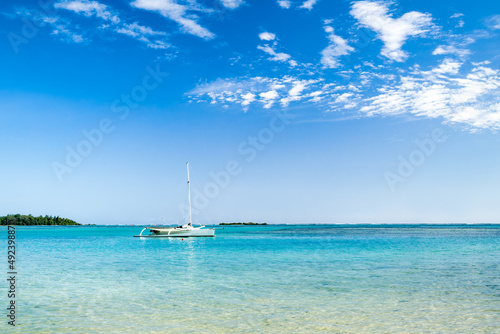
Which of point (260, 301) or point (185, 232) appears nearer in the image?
point (260, 301)

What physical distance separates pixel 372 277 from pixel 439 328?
11091mm

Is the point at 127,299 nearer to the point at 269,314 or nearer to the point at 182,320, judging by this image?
the point at 182,320

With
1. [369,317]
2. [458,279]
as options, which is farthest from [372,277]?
[369,317]

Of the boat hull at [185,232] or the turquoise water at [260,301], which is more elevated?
the turquoise water at [260,301]

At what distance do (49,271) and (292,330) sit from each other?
71.6ft

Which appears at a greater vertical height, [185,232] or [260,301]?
[260,301]

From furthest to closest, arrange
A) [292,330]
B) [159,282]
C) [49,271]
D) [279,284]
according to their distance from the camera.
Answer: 1. [49,271]
2. [159,282]
3. [279,284]
4. [292,330]

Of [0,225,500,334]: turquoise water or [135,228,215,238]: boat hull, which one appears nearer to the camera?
[0,225,500,334]: turquoise water

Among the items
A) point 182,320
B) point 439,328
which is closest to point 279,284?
point 182,320

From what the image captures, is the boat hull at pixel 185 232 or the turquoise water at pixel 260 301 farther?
the boat hull at pixel 185 232

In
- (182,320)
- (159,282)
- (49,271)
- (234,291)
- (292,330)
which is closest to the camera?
(292,330)

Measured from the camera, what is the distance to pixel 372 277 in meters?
23.2

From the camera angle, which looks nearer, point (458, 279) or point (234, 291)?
point (234, 291)

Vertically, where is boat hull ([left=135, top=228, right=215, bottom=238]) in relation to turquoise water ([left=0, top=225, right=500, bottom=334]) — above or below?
below
